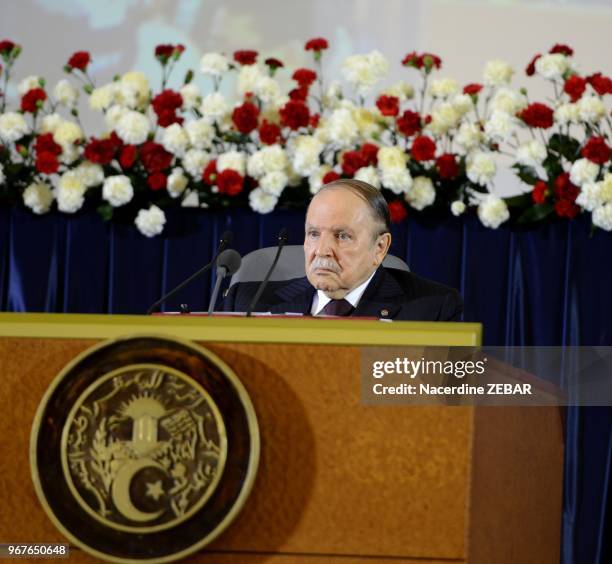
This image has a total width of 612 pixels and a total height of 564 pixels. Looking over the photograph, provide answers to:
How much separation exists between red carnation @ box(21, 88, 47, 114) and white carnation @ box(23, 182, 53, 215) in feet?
0.94

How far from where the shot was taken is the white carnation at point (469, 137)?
375 centimetres

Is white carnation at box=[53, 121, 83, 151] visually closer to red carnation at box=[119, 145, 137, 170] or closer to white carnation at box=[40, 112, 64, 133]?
white carnation at box=[40, 112, 64, 133]

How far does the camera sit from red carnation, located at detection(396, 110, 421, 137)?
3768mm

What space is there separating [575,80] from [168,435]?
111 inches

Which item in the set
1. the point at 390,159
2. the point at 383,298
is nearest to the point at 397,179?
the point at 390,159

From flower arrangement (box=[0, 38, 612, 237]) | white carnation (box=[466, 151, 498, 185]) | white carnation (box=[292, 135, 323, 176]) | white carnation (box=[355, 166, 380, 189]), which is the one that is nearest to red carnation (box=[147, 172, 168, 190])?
flower arrangement (box=[0, 38, 612, 237])

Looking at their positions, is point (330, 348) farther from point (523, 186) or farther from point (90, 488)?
point (523, 186)

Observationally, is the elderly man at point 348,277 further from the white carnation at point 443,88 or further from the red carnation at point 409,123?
the white carnation at point 443,88

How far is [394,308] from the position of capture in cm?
273

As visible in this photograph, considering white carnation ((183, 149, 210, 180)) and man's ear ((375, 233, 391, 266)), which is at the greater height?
white carnation ((183, 149, 210, 180))

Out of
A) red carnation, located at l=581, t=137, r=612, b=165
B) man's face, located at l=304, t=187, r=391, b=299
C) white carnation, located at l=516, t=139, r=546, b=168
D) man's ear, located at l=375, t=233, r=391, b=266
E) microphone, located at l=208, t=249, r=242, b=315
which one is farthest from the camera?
white carnation, located at l=516, t=139, r=546, b=168

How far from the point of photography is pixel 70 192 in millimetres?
3828

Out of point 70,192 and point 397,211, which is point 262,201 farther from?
point 70,192

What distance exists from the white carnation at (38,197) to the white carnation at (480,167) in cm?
158
